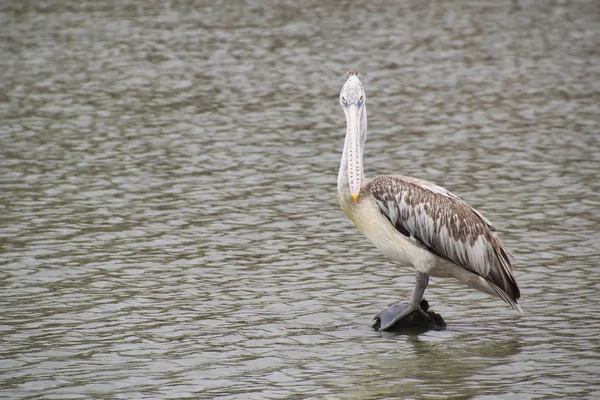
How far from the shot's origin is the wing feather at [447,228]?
8.48 m

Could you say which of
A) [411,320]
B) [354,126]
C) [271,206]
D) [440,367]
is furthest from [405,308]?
[271,206]

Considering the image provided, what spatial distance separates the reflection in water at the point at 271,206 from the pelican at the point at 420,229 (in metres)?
0.47

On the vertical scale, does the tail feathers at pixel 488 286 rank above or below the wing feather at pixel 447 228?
below

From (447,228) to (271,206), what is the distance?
4.22 metres

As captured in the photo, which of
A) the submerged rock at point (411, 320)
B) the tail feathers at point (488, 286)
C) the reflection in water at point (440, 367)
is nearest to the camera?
the reflection in water at point (440, 367)

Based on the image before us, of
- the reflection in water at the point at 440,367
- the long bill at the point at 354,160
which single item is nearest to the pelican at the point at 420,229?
the long bill at the point at 354,160

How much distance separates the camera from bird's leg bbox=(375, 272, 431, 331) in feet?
28.5

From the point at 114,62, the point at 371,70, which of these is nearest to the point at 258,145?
the point at 371,70

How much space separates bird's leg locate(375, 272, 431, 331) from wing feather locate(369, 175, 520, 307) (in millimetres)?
265

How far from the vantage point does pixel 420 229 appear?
862 centimetres

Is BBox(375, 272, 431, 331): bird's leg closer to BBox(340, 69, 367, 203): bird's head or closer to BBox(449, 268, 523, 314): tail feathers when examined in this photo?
BBox(449, 268, 523, 314): tail feathers

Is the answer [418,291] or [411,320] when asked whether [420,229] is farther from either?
[411,320]

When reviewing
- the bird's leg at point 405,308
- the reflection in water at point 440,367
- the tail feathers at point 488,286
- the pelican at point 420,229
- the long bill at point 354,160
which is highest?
the long bill at point 354,160

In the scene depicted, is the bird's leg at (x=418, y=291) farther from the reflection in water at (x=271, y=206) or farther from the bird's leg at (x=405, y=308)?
the reflection in water at (x=271, y=206)
